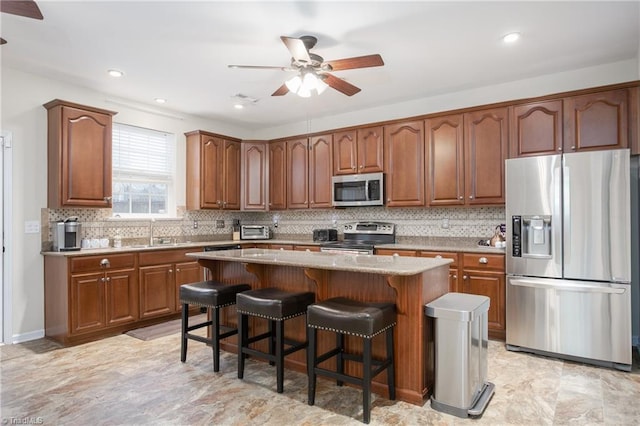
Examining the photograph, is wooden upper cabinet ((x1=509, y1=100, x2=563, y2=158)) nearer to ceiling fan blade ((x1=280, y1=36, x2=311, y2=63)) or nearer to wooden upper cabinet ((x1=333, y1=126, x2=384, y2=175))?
wooden upper cabinet ((x1=333, y1=126, x2=384, y2=175))

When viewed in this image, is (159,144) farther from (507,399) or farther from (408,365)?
(507,399)

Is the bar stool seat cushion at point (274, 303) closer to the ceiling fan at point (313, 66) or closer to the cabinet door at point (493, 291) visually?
the ceiling fan at point (313, 66)

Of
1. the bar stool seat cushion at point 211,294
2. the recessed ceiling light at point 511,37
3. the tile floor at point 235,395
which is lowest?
the tile floor at point 235,395

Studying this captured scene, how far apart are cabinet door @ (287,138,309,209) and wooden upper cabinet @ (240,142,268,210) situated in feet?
1.49

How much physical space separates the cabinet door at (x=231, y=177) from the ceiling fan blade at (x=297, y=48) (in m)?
3.12

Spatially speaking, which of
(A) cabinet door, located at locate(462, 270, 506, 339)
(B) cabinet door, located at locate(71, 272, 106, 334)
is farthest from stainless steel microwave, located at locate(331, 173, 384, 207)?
(B) cabinet door, located at locate(71, 272, 106, 334)

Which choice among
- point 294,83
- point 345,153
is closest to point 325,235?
point 345,153

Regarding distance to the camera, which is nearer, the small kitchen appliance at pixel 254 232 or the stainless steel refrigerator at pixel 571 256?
the stainless steel refrigerator at pixel 571 256

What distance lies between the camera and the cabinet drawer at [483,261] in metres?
3.77

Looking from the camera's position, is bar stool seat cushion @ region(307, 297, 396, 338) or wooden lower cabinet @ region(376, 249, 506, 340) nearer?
bar stool seat cushion @ region(307, 297, 396, 338)

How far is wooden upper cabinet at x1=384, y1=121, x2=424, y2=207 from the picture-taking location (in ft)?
15.1

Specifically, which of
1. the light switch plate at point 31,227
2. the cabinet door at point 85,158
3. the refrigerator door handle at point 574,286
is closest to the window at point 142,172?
the cabinet door at point 85,158

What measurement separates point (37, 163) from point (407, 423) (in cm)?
429

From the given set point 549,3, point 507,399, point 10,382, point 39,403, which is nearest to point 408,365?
point 507,399
